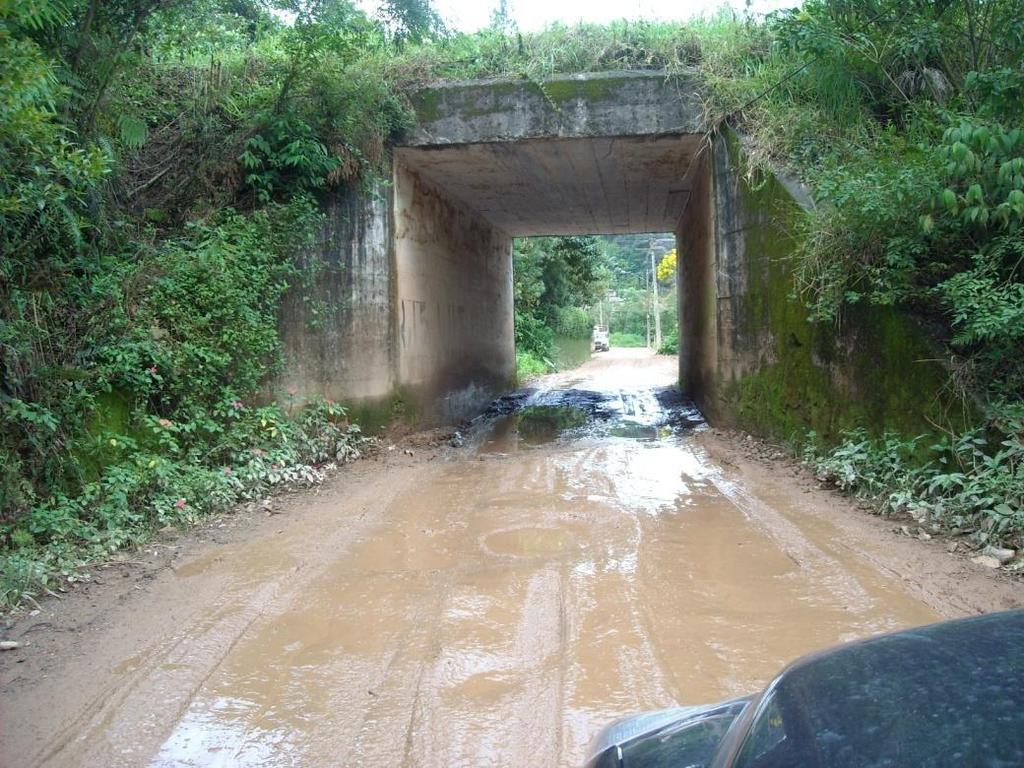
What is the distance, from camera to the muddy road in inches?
111

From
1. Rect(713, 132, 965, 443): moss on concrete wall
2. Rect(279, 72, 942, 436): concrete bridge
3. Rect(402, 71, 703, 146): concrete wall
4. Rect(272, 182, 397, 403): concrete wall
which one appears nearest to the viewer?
Rect(713, 132, 965, 443): moss on concrete wall

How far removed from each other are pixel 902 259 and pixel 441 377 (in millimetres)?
6373

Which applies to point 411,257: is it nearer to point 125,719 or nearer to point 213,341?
point 213,341

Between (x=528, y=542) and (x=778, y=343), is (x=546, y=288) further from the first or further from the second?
(x=528, y=542)

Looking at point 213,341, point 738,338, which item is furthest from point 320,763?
point 738,338

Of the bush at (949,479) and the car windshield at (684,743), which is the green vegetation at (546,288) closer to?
the bush at (949,479)

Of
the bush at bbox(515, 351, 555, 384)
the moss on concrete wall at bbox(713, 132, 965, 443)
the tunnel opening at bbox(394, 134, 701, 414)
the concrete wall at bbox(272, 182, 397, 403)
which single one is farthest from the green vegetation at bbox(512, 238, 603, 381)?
the moss on concrete wall at bbox(713, 132, 965, 443)

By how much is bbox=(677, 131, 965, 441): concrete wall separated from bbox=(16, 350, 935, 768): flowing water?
4.66 feet

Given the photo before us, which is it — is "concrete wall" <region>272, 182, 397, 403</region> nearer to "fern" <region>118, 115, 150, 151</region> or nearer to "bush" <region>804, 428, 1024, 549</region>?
"fern" <region>118, 115, 150, 151</region>

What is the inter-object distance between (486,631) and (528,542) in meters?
1.43

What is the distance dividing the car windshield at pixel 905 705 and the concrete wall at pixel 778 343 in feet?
15.3

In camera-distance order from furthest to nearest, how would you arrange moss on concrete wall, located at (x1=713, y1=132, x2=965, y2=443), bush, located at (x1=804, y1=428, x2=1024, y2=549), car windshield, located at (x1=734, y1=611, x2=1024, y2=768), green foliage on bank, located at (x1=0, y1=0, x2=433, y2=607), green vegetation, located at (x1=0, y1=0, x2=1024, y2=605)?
moss on concrete wall, located at (x1=713, y1=132, x2=965, y2=443), green foliage on bank, located at (x1=0, y1=0, x2=433, y2=607), green vegetation, located at (x1=0, y1=0, x2=1024, y2=605), bush, located at (x1=804, y1=428, x2=1024, y2=549), car windshield, located at (x1=734, y1=611, x2=1024, y2=768)

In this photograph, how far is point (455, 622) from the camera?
3.76 m

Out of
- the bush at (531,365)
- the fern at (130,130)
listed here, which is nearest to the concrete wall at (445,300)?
the fern at (130,130)
